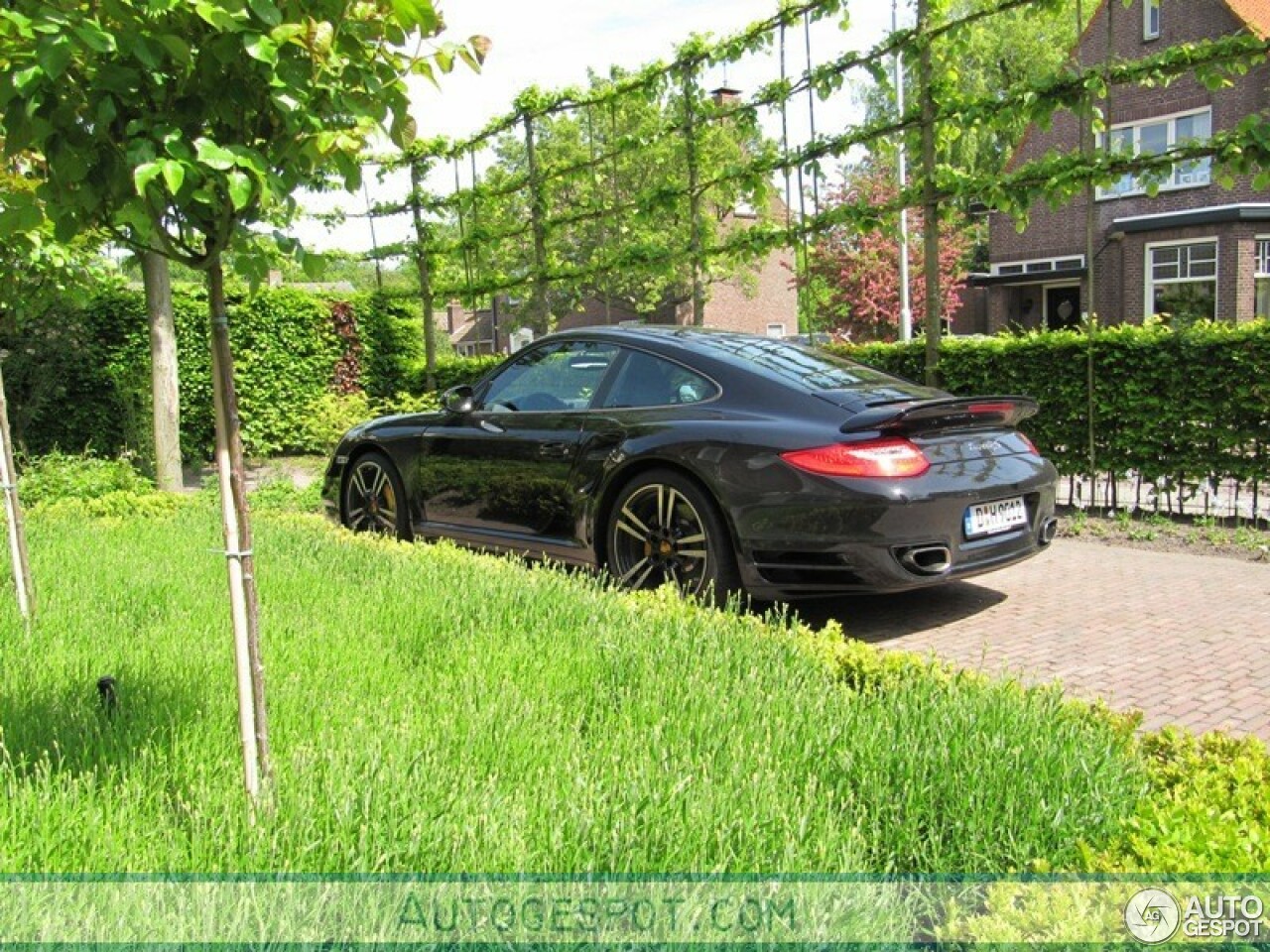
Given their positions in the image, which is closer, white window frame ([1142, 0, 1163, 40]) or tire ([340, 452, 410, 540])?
tire ([340, 452, 410, 540])

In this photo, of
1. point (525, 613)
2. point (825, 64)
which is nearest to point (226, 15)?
point (525, 613)

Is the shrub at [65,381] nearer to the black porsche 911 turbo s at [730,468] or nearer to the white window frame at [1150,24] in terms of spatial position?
the black porsche 911 turbo s at [730,468]

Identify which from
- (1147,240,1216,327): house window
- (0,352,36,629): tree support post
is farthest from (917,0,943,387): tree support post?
(1147,240,1216,327): house window

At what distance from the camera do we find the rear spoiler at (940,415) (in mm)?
4816

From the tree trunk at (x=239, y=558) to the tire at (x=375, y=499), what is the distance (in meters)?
4.50

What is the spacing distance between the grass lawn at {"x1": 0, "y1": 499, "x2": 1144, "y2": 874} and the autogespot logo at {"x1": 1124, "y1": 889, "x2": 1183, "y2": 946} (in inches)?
14.5

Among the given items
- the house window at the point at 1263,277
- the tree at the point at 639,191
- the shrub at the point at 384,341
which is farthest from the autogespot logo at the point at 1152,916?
the house window at the point at 1263,277

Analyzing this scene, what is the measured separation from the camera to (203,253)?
2662mm

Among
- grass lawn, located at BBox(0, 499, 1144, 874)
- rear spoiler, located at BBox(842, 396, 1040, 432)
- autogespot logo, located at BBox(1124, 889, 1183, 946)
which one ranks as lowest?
autogespot logo, located at BBox(1124, 889, 1183, 946)

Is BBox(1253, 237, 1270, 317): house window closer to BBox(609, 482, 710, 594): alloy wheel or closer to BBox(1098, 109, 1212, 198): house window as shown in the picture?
BBox(1098, 109, 1212, 198): house window

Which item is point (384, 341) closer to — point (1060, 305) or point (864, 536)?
point (864, 536)

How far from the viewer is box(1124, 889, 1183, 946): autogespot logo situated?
6.40ft

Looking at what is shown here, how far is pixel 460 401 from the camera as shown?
664 cm

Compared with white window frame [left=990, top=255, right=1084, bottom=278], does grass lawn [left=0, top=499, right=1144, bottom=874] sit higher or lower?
lower
